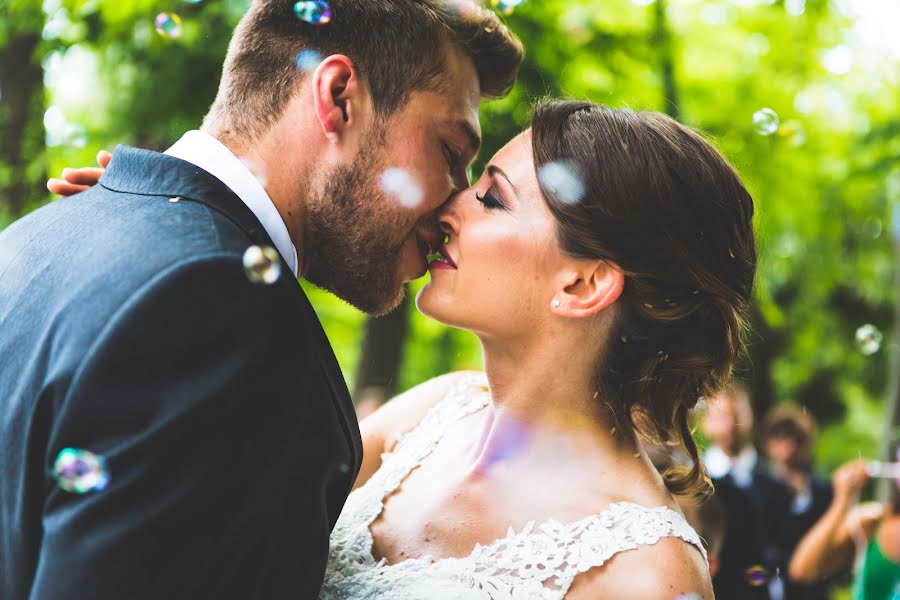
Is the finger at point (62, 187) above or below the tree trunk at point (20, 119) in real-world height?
above

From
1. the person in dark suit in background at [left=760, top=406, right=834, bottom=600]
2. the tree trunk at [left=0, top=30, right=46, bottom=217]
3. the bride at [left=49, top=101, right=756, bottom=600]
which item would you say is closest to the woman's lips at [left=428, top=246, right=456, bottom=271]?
A: the bride at [left=49, top=101, right=756, bottom=600]

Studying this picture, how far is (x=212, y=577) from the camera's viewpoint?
186cm

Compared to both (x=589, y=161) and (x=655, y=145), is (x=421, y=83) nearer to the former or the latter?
(x=589, y=161)

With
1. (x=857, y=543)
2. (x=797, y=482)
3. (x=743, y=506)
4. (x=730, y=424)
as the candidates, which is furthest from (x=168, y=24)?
(x=797, y=482)

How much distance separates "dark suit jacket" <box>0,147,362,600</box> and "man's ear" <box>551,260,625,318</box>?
1.01 m

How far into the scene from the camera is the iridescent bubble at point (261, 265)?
194cm

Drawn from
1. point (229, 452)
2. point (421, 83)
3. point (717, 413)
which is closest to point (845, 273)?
point (717, 413)

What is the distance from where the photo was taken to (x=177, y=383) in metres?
1.77

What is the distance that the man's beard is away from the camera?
2.71 metres

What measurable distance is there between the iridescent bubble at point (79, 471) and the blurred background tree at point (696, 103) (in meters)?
2.30

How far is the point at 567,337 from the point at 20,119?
13.9 feet

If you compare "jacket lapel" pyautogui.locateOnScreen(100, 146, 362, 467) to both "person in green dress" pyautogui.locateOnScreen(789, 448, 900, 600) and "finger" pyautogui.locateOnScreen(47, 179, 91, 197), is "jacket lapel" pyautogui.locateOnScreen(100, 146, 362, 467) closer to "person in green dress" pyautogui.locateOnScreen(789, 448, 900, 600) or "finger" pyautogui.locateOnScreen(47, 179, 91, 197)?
"finger" pyautogui.locateOnScreen(47, 179, 91, 197)

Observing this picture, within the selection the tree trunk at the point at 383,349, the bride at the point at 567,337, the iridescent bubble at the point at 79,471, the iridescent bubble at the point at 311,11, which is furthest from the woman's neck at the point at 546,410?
the tree trunk at the point at 383,349

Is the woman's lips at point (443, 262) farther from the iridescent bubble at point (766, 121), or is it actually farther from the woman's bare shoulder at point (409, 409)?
the iridescent bubble at point (766, 121)
